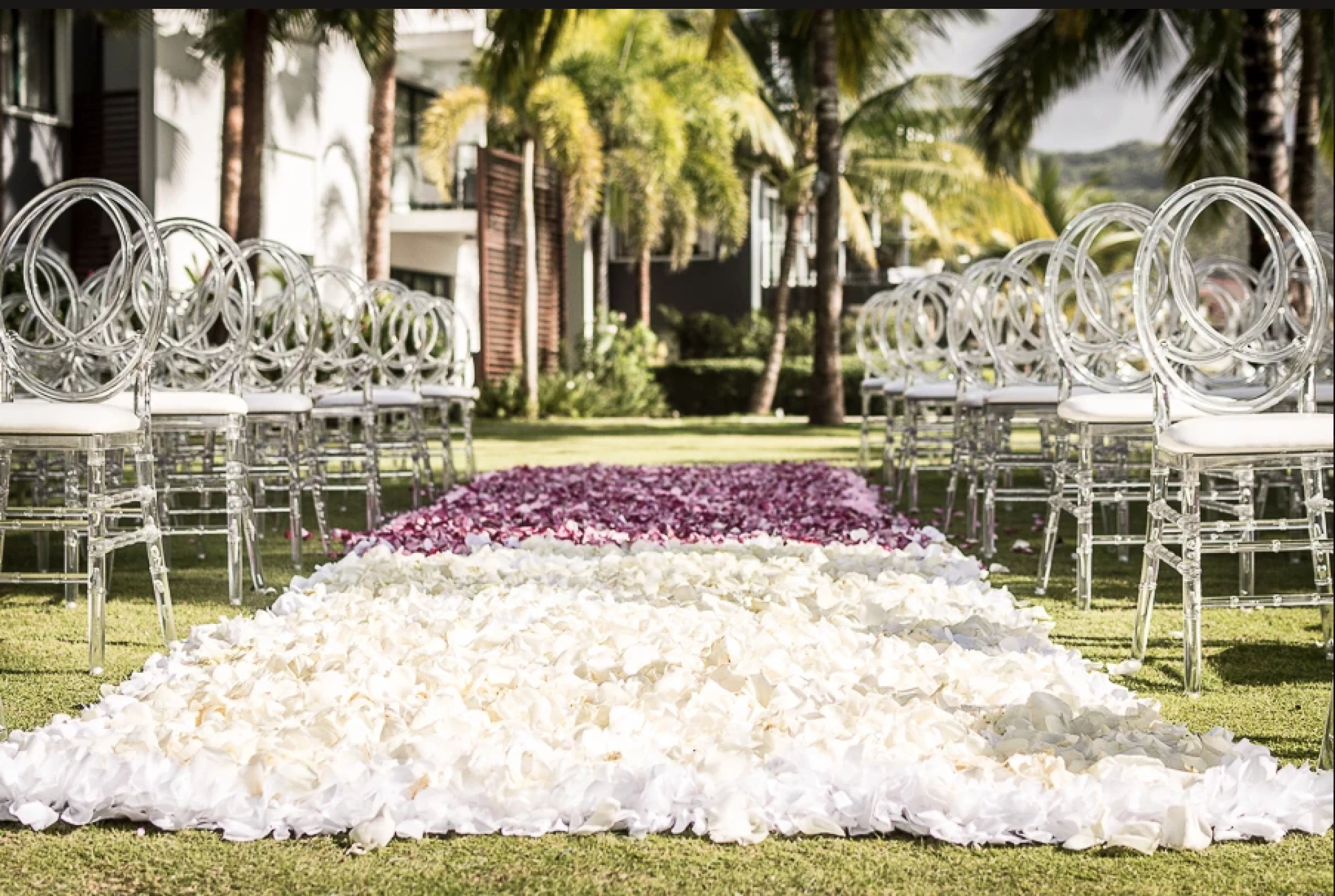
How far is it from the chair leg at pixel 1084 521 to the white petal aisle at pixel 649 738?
61cm

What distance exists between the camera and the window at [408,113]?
84.5 feet

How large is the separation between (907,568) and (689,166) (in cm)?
2119

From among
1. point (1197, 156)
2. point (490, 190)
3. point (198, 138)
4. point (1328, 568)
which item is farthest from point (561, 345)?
point (1328, 568)

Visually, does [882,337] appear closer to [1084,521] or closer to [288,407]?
[1084,521]

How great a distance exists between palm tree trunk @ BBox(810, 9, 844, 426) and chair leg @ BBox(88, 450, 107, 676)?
14219 mm

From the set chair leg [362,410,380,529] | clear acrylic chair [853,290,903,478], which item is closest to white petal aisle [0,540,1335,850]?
chair leg [362,410,380,529]

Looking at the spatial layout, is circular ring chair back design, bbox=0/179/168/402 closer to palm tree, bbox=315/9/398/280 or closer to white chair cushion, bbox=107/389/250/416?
white chair cushion, bbox=107/389/250/416

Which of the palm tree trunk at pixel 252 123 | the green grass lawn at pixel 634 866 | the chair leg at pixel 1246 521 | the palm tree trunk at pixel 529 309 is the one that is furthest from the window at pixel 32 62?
the green grass lawn at pixel 634 866

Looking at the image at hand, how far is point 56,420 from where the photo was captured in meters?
3.99

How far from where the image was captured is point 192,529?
5453 millimetres

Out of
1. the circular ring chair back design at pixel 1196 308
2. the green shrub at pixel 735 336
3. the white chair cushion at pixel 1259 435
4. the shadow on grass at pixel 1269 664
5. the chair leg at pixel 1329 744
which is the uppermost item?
the green shrub at pixel 735 336

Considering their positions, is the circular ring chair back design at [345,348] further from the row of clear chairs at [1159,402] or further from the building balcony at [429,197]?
the building balcony at [429,197]

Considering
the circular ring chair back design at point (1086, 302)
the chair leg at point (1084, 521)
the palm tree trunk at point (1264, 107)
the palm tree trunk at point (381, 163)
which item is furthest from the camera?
the palm tree trunk at point (381, 163)

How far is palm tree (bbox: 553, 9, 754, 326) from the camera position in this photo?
2412cm
